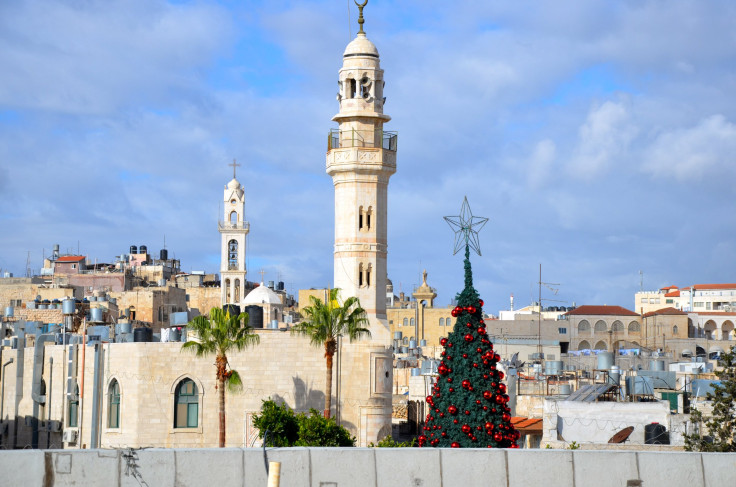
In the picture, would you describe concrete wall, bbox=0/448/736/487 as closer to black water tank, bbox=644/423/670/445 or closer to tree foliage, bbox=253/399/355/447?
tree foliage, bbox=253/399/355/447

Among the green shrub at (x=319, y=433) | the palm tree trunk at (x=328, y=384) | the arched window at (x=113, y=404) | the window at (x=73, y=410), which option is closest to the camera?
the green shrub at (x=319, y=433)

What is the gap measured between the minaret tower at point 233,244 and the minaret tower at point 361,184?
175 ft

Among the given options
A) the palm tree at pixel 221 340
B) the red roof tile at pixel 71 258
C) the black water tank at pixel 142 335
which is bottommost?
the palm tree at pixel 221 340

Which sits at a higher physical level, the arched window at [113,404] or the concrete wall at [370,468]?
the arched window at [113,404]

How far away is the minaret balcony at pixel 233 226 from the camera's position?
9606 centimetres

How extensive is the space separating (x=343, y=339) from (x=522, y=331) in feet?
223

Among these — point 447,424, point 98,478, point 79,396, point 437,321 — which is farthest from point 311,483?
point 437,321

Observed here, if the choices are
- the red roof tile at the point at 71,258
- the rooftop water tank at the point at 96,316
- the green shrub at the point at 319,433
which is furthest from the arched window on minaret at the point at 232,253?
the green shrub at the point at 319,433

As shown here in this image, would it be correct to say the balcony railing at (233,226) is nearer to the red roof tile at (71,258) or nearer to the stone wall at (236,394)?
the red roof tile at (71,258)

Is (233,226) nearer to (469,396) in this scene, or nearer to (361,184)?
(361,184)

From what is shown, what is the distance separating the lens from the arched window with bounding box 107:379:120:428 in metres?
37.1

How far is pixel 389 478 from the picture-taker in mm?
15117

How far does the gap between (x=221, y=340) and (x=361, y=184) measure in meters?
9.23

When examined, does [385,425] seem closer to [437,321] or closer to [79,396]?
[79,396]
